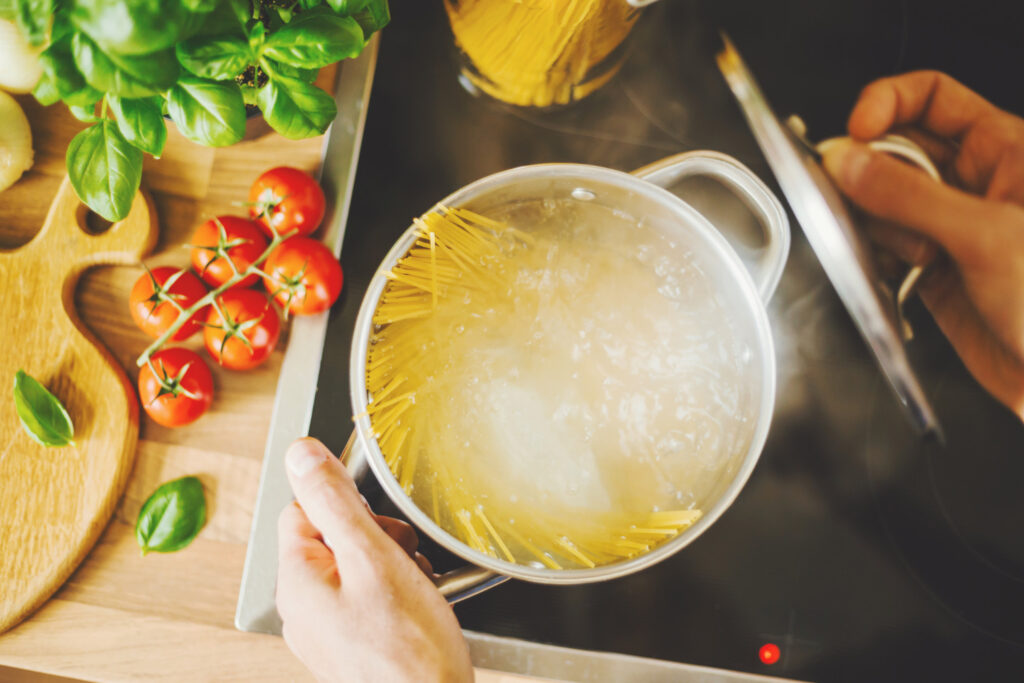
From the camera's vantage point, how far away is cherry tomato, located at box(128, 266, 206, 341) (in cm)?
60

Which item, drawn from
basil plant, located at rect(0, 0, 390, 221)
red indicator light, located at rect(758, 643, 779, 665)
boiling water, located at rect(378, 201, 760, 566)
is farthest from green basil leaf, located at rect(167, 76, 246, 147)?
red indicator light, located at rect(758, 643, 779, 665)

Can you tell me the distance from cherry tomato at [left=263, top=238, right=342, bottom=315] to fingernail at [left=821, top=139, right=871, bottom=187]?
497 mm

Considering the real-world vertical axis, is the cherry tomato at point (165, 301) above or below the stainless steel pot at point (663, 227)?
below

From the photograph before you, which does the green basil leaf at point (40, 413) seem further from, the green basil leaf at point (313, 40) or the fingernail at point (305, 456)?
the green basil leaf at point (313, 40)

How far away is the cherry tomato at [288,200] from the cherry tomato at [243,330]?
3.0 inches

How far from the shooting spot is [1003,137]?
25.1 inches

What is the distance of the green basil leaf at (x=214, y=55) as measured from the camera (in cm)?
42

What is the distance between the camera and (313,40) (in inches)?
17.6

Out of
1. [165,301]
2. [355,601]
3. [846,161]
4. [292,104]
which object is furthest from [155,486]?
[846,161]

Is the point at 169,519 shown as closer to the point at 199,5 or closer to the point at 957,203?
the point at 199,5

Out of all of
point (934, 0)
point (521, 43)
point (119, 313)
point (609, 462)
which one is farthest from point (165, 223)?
point (934, 0)

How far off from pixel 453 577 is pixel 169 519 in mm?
283

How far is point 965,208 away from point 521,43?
442mm

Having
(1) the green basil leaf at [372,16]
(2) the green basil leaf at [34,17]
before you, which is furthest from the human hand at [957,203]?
(2) the green basil leaf at [34,17]
